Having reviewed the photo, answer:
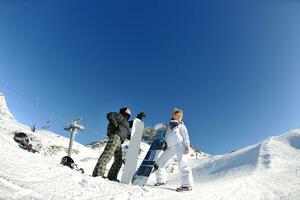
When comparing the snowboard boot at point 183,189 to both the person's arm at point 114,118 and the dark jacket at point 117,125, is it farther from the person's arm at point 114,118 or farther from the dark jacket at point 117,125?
the person's arm at point 114,118

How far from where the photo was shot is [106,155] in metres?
6.05

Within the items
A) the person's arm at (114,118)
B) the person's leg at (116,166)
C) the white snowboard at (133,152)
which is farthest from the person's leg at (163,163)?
the person's arm at (114,118)

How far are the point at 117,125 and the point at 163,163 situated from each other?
4.20 ft

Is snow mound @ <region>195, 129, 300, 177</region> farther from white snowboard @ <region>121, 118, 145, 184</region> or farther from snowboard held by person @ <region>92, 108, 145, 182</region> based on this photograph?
snowboard held by person @ <region>92, 108, 145, 182</region>

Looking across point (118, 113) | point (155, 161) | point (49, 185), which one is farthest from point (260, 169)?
point (49, 185)

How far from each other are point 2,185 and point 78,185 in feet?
3.82

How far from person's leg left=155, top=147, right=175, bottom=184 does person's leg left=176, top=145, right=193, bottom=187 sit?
244 mm

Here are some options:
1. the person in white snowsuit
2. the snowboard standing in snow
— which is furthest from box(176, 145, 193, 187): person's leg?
the snowboard standing in snow

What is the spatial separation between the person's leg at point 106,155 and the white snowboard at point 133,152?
587mm

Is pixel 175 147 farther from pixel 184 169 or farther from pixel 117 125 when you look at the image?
pixel 117 125

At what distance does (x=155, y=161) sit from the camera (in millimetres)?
6598

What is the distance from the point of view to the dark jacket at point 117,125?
639 centimetres

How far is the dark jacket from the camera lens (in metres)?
6.39

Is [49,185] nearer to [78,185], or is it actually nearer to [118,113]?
[78,185]
